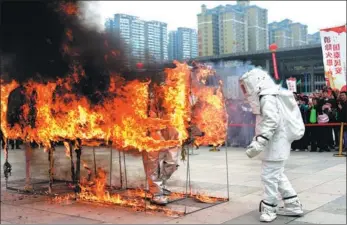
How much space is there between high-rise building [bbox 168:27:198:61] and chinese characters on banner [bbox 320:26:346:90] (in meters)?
5.00

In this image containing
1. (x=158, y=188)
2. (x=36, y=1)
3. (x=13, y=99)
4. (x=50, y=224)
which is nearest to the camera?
(x=50, y=224)

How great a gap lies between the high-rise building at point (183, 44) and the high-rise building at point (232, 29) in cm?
43

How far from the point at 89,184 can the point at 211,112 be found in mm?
2448

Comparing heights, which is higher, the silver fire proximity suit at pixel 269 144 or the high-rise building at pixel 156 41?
the high-rise building at pixel 156 41

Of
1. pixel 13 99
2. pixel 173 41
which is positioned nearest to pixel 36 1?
pixel 13 99

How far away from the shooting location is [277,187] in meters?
4.79

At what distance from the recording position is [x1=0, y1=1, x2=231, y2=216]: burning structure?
5441mm

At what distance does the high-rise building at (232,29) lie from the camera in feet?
31.3

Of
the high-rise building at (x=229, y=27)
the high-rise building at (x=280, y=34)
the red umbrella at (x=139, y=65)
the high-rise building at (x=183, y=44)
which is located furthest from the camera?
the high-rise building at (x=280, y=34)

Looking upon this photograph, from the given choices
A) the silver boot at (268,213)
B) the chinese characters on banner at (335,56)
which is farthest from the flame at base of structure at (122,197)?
the chinese characters on banner at (335,56)

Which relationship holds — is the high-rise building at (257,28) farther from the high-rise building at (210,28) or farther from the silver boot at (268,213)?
the silver boot at (268,213)

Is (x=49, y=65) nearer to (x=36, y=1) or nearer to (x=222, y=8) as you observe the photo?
(x=36, y=1)

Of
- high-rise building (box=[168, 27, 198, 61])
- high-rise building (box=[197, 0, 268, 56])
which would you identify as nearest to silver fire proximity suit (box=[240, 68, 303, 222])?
high-rise building (box=[168, 27, 198, 61])

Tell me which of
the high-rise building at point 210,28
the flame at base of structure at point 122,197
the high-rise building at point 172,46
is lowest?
the flame at base of structure at point 122,197
